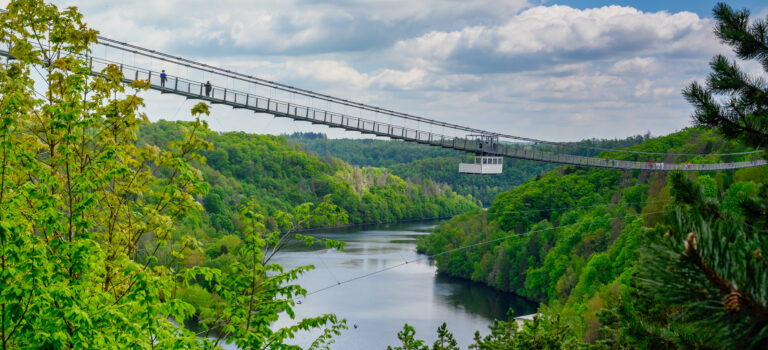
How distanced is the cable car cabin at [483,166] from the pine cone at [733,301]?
116 feet

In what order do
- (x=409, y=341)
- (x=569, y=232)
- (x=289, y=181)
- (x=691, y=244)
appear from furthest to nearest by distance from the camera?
(x=289, y=181), (x=569, y=232), (x=409, y=341), (x=691, y=244)

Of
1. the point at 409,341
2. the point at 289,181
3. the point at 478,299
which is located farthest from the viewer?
the point at 289,181

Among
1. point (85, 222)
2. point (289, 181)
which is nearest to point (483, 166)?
A: point (85, 222)

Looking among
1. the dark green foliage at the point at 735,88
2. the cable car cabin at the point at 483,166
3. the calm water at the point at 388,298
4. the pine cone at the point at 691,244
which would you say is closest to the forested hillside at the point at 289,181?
the calm water at the point at 388,298

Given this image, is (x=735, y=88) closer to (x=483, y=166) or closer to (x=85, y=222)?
(x=85, y=222)

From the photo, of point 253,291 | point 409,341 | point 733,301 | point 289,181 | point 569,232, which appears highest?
point 733,301

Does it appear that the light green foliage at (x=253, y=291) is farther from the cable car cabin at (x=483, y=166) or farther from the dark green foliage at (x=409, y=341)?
the cable car cabin at (x=483, y=166)

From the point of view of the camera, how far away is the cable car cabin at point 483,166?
124ft

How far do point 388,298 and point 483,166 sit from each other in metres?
16.0

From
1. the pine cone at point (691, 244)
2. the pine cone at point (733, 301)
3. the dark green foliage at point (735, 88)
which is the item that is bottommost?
the pine cone at point (733, 301)

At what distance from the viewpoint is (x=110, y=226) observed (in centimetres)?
693

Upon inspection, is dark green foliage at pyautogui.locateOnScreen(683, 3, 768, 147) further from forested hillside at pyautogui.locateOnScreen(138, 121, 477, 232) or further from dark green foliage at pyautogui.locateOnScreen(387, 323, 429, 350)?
forested hillside at pyautogui.locateOnScreen(138, 121, 477, 232)

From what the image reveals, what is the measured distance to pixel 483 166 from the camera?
38469 mm

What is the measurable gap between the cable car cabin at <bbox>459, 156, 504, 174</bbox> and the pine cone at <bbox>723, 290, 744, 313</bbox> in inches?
1386
